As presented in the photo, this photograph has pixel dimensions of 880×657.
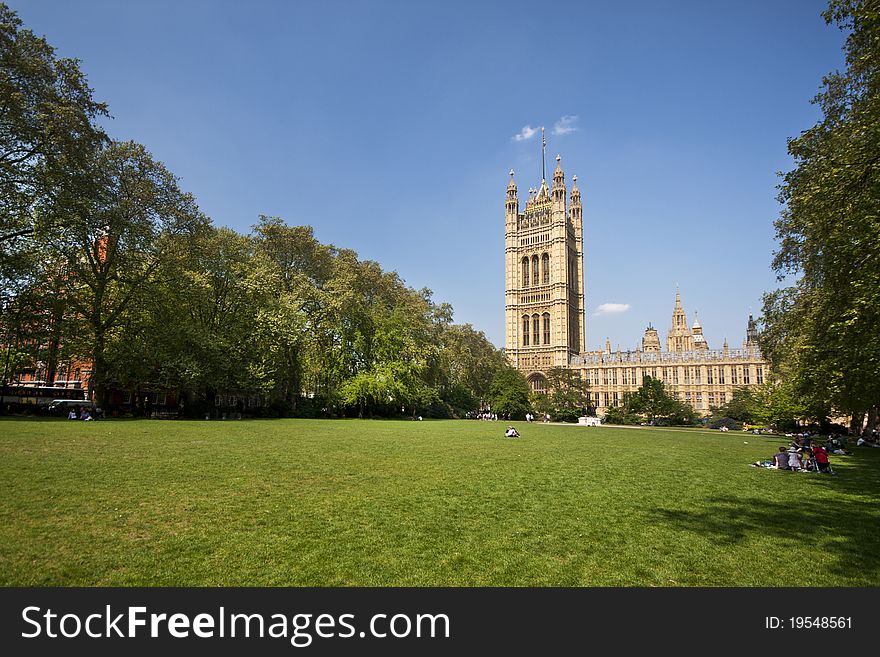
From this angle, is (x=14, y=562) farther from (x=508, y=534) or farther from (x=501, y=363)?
(x=501, y=363)

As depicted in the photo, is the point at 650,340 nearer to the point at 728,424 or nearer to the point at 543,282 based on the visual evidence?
the point at 543,282

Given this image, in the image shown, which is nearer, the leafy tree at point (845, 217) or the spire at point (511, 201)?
the leafy tree at point (845, 217)

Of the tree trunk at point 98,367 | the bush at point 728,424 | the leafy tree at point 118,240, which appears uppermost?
the leafy tree at point 118,240

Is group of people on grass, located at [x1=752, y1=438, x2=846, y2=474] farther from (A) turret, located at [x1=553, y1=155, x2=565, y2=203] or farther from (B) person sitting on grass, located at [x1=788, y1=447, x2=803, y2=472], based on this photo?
(A) turret, located at [x1=553, y1=155, x2=565, y2=203]

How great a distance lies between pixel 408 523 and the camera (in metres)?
7.74

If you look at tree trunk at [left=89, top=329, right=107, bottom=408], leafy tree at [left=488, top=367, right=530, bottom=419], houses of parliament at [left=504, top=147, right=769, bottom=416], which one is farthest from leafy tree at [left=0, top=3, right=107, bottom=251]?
houses of parliament at [left=504, top=147, right=769, bottom=416]

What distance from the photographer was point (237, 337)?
38.0 m

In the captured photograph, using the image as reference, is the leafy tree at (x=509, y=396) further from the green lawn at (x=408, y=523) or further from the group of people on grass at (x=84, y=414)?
the green lawn at (x=408, y=523)

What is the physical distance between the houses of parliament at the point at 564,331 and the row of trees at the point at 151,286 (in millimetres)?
56029

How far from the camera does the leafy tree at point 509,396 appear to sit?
2502 inches

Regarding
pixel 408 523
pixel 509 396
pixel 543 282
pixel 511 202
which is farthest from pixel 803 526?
pixel 511 202

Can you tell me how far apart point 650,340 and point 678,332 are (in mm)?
7551

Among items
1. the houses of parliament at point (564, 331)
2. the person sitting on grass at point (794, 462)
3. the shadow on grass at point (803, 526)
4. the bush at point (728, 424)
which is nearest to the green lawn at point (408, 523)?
the shadow on grass at point (803, 526)

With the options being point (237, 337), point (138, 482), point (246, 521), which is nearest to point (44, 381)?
point (237, 337)
